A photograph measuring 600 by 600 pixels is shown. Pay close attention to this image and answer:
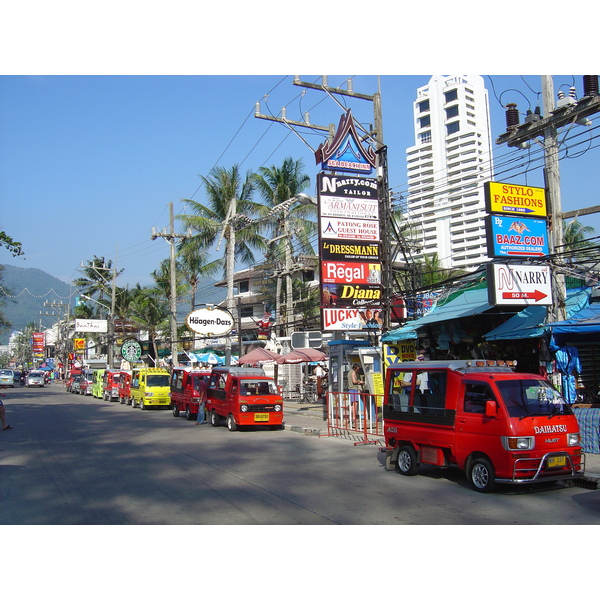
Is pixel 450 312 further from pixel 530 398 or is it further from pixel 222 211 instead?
pixel 222 211

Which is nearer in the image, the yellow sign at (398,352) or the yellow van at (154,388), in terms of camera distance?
the yellow sign at (398,352)

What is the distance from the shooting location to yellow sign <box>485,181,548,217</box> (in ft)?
45.1

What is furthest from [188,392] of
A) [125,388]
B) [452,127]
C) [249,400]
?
[452,127]

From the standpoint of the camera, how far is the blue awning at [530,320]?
14.0 meters

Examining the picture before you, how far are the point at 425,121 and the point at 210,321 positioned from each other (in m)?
84.2

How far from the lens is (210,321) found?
98.7 ft

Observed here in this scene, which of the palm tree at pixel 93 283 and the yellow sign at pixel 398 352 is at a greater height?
the palm tree at pixel 93 283

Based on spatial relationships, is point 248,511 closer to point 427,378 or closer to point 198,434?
point 427,378

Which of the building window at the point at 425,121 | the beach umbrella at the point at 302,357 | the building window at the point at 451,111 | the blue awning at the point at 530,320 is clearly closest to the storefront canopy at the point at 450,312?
the blue awning at the point at 530,320

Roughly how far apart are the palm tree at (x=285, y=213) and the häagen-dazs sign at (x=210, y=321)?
488 centimetres

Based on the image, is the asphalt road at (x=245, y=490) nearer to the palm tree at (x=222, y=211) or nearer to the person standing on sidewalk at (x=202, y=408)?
the person standing on sidewalk at (x=202, y=408)

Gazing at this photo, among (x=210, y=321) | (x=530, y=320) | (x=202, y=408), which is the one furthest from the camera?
(x=210, y=321)

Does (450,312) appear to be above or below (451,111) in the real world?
below

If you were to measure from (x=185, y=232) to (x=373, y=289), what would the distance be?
22.3 meters
